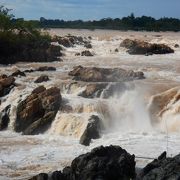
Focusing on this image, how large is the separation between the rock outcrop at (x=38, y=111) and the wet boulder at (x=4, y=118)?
0.62 metres

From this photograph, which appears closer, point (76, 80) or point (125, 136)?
point (125, 136)

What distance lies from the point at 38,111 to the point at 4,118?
1731 millimetres

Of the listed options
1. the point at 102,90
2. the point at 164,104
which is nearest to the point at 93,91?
the point at 102,90

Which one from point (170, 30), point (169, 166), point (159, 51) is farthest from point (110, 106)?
point (170, 30)

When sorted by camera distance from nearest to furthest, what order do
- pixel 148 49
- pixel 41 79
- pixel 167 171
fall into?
1. pixel 167 171
2. pixel 41 79
3. pixel 148 49

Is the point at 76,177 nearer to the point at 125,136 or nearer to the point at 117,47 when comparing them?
the point at 125,136

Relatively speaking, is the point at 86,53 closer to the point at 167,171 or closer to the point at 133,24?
the point at 167,171

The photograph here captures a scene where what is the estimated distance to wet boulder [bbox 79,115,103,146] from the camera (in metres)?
17.5

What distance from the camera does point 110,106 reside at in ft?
67.5

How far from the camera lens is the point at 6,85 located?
2394 cm

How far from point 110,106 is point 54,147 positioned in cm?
413

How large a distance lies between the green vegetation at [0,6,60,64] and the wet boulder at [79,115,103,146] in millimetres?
16292

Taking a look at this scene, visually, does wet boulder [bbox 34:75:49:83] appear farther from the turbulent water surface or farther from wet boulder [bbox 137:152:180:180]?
wet boulder [bbox 137:152:180:180]

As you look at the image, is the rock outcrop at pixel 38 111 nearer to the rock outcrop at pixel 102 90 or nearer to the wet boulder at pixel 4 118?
the wet boulder at pixel 4 118
